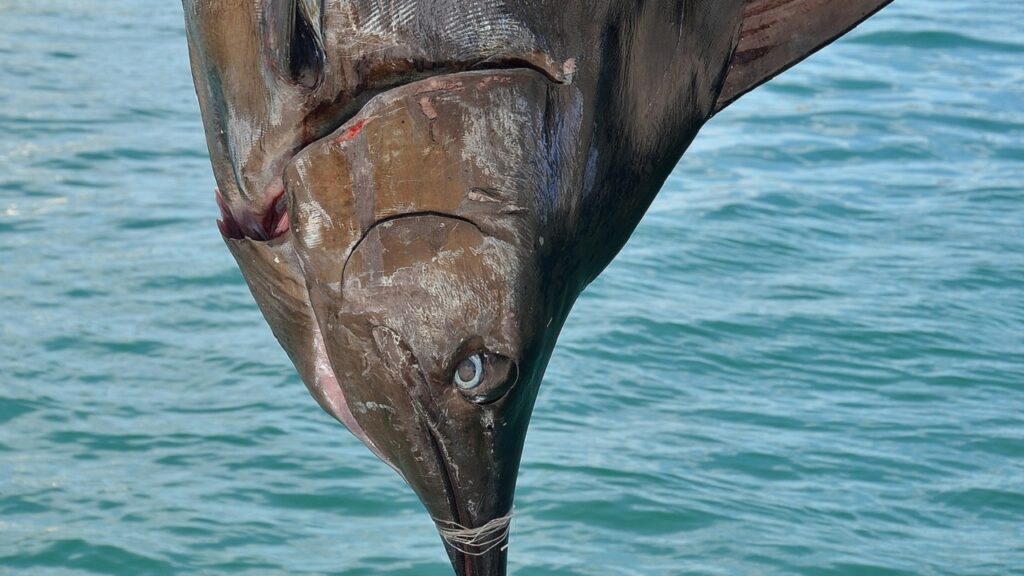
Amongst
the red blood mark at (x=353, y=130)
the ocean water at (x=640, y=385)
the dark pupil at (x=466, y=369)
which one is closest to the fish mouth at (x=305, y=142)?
the red blood mark at (x=353, y=130)

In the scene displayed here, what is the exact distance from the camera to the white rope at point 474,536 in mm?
2283

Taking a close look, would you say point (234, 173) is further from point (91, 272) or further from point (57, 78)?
point (57, 78)

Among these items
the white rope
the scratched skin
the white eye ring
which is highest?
the scratched skin

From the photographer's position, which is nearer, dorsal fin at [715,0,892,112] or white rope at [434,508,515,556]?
white rope at [434,508,515,556]

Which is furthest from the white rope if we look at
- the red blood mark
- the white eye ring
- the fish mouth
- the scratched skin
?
the red blood mark

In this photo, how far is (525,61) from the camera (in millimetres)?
2018

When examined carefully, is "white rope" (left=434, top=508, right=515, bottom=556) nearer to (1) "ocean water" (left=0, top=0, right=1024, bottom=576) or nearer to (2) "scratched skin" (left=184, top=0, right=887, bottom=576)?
(2) "scratched skin" (left=184, top=0, right=887, bottom=576)

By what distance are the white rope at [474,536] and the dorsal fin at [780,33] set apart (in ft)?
2.43

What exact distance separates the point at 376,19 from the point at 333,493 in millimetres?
3993

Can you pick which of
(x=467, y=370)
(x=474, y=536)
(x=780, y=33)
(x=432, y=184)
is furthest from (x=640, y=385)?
(x=432, y=184)

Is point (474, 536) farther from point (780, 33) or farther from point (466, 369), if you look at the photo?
point (780, 33)

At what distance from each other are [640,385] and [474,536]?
4.37 m

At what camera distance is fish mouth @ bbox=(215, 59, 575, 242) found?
1993mm

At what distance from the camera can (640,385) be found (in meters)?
6.61
